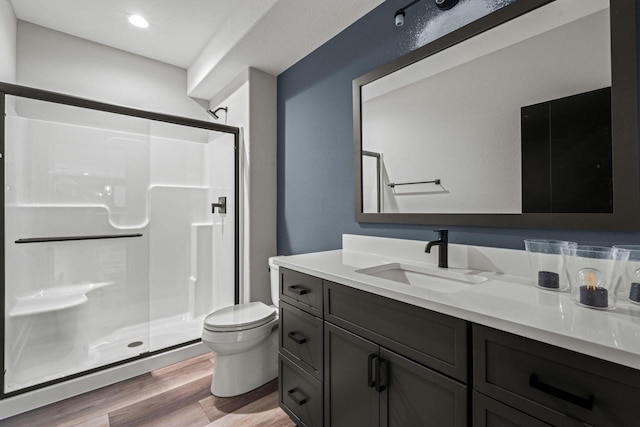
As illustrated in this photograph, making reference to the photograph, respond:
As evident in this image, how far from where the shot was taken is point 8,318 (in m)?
1.79

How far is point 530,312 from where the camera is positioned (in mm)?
771

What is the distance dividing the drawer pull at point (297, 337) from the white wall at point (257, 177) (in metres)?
1.05

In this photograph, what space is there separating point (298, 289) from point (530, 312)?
0.96 meters

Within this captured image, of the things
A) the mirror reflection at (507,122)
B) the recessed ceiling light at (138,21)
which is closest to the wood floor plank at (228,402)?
the mirror reflection at (507,122)

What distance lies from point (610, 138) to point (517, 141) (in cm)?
28

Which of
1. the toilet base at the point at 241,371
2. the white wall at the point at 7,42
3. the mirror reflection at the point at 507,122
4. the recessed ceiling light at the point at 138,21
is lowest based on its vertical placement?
the toilet base at the point at 241,371

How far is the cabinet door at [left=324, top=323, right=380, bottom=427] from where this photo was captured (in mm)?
1096

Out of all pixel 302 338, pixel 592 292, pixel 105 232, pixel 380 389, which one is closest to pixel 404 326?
pixel 380 389

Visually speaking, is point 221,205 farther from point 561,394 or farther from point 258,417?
point 561,394

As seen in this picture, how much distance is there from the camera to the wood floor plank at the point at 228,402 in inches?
67.0

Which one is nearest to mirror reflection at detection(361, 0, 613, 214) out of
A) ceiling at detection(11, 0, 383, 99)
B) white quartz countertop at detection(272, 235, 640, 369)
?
white quartz countertop at detection(272, 235, 640, 369)

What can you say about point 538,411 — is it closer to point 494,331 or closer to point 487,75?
point 494,331

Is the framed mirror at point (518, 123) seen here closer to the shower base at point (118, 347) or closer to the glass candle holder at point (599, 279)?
the glass candle holder at point (599, 279)

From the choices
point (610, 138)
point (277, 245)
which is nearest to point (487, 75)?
point (610, 138)
